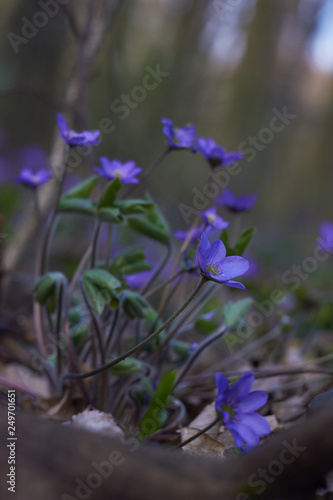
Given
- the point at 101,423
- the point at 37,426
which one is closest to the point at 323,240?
the point at 101,423

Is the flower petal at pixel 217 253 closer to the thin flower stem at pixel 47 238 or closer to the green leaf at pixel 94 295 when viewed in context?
the green leaf at pixel 94 295

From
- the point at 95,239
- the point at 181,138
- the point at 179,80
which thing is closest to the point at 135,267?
the point at 95,239

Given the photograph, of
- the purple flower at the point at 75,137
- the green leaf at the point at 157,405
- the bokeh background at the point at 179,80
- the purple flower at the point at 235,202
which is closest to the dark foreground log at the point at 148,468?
the green leaf at the point at 157,405

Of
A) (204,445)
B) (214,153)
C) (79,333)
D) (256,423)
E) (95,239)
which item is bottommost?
(79,333)

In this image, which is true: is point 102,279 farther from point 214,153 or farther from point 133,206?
point 214,153

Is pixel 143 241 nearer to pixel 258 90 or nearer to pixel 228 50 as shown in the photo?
pixel 258 90
